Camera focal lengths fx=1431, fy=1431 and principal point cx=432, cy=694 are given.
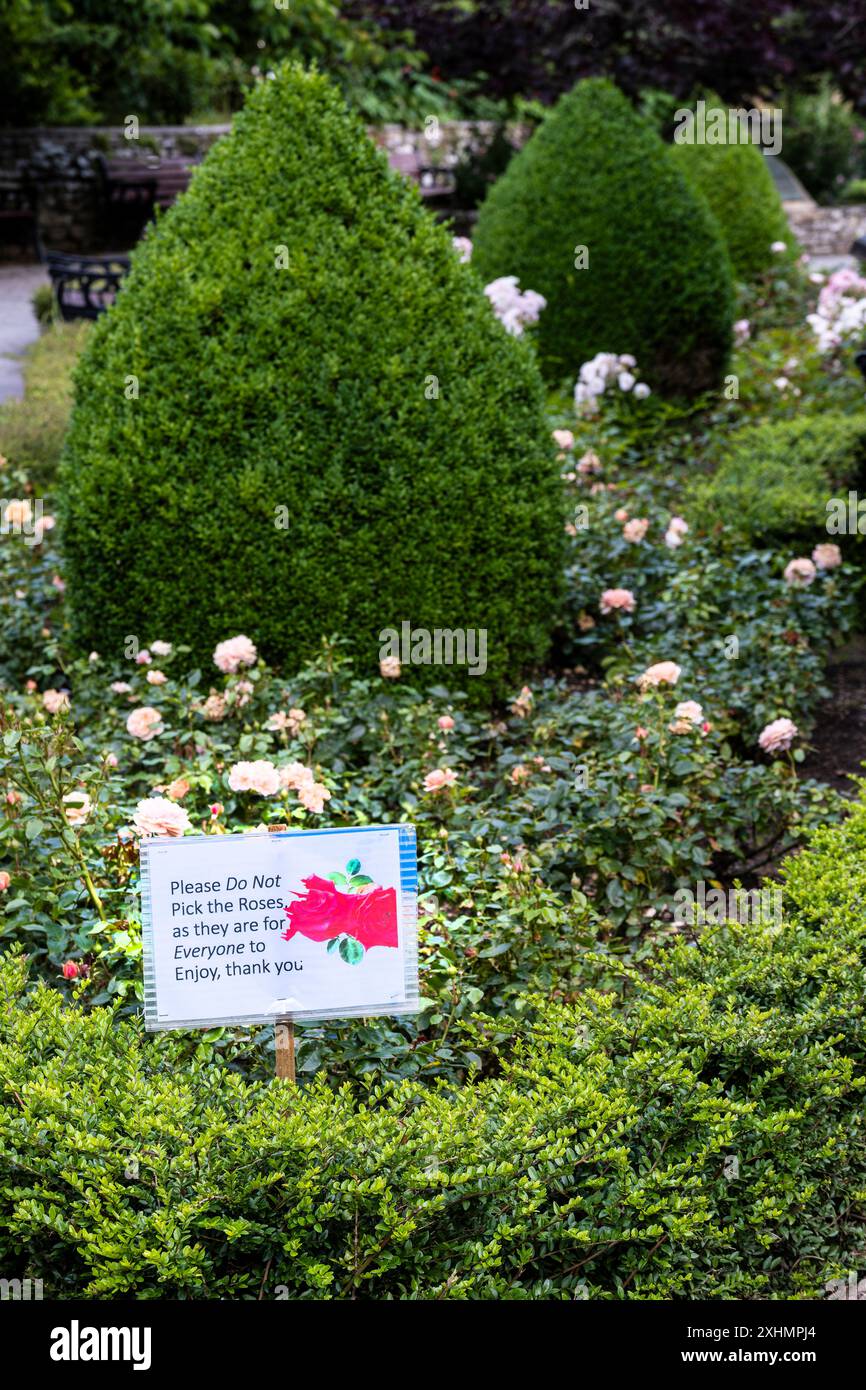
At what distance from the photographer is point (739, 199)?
11.0m

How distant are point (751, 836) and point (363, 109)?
15609 mm

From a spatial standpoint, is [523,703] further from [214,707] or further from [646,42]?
[646,42]

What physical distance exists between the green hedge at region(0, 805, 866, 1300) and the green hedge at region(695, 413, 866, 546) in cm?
309

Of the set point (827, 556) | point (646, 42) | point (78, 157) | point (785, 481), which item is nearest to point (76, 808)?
point (827, 556)

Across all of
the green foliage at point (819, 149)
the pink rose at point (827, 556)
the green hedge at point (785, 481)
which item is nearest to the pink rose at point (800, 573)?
the pink rose at point (827, 556)

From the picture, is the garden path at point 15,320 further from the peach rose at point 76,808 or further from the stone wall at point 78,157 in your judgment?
the peach rose at point 76,808

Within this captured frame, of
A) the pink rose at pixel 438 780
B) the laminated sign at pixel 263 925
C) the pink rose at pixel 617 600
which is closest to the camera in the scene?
the laminated sign at pixel 263 925

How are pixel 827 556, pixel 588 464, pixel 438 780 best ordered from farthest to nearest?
pixel 588 464
pixel 827 556
pixel 438 780

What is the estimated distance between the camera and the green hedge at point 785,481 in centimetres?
540

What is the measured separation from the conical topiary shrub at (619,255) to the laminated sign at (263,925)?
226 inches

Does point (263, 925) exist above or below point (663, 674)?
below

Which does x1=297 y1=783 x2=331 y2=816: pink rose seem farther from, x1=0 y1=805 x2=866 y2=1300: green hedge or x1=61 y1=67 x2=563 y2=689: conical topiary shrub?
x1=61 y1=67 x2=563 y2=689: conical topiary shrub

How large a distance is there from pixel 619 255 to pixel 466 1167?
20.4 feet
